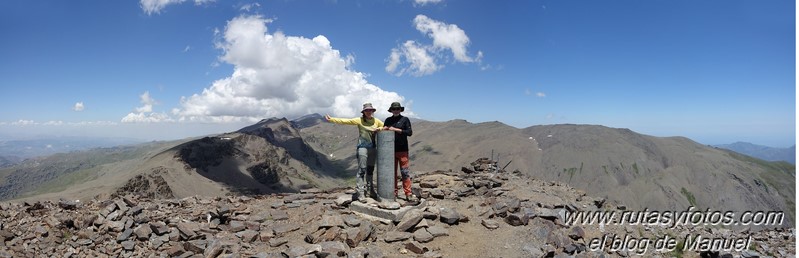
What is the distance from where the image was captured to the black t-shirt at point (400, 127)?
12227mm

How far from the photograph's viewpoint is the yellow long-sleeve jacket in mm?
12117

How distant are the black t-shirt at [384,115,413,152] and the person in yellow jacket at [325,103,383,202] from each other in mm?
343

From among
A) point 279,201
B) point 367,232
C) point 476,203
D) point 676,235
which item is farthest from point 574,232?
point 279,201

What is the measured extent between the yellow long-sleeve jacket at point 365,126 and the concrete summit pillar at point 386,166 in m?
0.34

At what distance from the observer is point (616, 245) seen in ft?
39.5

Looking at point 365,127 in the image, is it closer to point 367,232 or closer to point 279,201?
point 367,232

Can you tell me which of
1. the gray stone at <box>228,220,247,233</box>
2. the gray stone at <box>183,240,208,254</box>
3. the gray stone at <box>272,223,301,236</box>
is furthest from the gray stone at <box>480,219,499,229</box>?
the gray stone at <box>183,240,208,254</box>

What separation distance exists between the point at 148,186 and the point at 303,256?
95.4 m

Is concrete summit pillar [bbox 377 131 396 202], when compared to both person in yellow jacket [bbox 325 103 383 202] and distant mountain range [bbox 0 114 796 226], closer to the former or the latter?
person in yellow jacket [bbox 325 103 383 202]

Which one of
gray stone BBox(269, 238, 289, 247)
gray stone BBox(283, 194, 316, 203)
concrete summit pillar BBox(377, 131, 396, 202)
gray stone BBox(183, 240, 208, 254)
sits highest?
concrete summit pillar BBox(377, 131, 396, 202)

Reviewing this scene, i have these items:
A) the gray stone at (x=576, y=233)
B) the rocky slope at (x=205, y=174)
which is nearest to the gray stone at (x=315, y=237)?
the gray stone at (x=576, y=233)

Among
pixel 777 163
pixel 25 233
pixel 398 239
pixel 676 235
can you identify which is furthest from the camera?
pixel 777 163

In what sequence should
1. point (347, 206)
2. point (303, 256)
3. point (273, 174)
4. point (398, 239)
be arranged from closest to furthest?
1. point (303, 256)
2. point (398, 239)
3. point (347, 206)
4. point (273, 174)

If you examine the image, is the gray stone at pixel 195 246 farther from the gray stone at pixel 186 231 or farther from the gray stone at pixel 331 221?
the gray stone at pixel 331 221
